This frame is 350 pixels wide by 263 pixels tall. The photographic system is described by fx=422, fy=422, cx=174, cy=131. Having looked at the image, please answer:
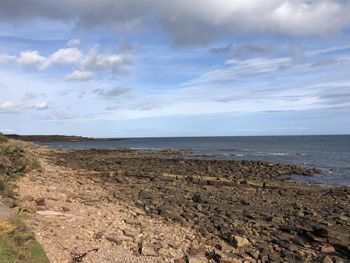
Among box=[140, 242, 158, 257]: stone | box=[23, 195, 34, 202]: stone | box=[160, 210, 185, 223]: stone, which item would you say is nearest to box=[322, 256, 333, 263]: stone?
box=[140, 242, 158, 257]: stone

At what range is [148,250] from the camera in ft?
33.0

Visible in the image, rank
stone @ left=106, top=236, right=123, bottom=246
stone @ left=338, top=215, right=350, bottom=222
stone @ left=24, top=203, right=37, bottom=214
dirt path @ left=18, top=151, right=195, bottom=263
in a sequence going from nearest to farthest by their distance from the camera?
1. dirt path @ left=18, top=151, right=195, bottom=263
2. stone @ left=106, top=236, right=123, bottom=246
3. stone @ left=24, top=203, right=37, bottom=214
4. stone @ left=338, top=215, right=350, bottom=222

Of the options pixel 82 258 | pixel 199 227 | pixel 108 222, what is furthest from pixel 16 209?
pixel 199 227

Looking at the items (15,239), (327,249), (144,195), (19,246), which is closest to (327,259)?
(327,249)

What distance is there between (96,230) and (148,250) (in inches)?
76.1

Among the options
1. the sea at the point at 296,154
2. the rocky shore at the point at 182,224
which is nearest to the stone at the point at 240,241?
the rocky shore at the point at 182,224

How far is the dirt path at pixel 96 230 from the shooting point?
9.52 m

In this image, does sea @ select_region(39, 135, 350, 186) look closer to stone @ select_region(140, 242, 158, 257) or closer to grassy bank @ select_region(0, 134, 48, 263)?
stone @ select_region(140, 242, 158, 257)

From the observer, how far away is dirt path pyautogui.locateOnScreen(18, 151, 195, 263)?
31.2ft

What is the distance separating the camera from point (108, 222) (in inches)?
488

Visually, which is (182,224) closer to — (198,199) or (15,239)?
(198,199)

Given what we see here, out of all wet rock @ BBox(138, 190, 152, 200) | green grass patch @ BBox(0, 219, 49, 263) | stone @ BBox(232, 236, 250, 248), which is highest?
green grass patch @ BBox(0, 219, 49, 263)

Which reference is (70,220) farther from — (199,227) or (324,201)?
(324,201)

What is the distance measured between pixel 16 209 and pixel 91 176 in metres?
14.2
